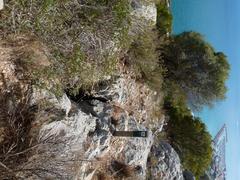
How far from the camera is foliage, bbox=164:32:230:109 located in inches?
582

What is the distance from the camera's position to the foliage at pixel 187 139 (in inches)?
619

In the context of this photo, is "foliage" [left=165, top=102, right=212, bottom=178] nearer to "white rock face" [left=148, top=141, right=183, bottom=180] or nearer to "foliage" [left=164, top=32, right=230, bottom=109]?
"foliage" [left=164, top=32, right=230, bottom=109]

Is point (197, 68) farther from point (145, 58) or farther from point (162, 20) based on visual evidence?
point (145, 58)

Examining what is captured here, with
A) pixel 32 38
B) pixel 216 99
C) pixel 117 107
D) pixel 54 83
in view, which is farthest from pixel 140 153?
pixel 216 99

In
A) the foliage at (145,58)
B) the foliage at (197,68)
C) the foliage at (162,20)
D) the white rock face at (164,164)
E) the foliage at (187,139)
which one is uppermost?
the foliage at (162,20)

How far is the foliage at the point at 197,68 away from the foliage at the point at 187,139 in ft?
3.79

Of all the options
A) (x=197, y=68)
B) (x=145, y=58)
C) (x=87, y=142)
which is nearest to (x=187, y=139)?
(x=197, y=68)

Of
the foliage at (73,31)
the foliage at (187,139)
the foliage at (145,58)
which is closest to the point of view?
the foliage at (73,31)

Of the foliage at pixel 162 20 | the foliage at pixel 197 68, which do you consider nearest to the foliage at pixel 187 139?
the foliage at pixel 197 68

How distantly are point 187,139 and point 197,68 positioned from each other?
9.43 ft

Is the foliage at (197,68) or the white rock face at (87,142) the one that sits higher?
the foliage at (197,68)

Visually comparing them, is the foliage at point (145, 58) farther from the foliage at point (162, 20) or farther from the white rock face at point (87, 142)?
the foliage at point (162, 20)

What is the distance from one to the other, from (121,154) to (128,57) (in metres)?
2.51

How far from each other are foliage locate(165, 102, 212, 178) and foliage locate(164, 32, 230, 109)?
1.15 metres
